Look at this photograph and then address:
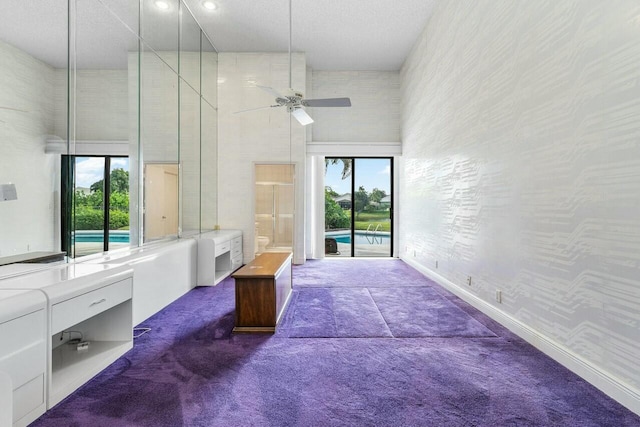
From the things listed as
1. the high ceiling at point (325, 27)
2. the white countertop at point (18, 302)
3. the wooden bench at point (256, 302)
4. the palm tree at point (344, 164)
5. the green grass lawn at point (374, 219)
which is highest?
the high ceiling at point (325, 27)

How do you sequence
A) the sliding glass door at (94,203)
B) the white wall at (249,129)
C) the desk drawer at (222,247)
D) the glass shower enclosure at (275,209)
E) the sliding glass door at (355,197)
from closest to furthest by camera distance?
1. the sliding glass door at (94,203)
2. the desk drawer at (222,247)
3. the white wall at (249,129)
4. the sliding glass door at (355,197)
5. the glass shower enclosure at (275,209)

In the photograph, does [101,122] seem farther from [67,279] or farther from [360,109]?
[360,109]

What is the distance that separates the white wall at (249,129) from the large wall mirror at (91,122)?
134 centimetres

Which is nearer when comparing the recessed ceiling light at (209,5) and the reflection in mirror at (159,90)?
the reflection in mirror at (159,90)

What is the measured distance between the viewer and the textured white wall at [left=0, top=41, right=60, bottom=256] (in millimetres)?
2152

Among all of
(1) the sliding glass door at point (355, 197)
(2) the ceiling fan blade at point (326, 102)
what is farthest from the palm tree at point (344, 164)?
(2) the ceiling fan blade at point (326, 102)

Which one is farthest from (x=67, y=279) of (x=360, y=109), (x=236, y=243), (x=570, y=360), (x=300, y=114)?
(x=360, y=109)

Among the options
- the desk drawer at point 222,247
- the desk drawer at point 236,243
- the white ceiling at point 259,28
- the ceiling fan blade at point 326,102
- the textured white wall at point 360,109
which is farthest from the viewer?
the textured white wall at point 360,109

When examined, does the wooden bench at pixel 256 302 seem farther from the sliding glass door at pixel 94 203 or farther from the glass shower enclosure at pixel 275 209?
the glass shower enclosure at pixel 275 209

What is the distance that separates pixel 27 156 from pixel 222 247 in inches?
115

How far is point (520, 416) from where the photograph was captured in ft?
5.78

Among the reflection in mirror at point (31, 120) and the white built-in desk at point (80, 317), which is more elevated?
the reflection in mirror at point (31, 120)

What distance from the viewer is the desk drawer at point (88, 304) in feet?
6.04

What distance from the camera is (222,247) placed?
5023 mm
